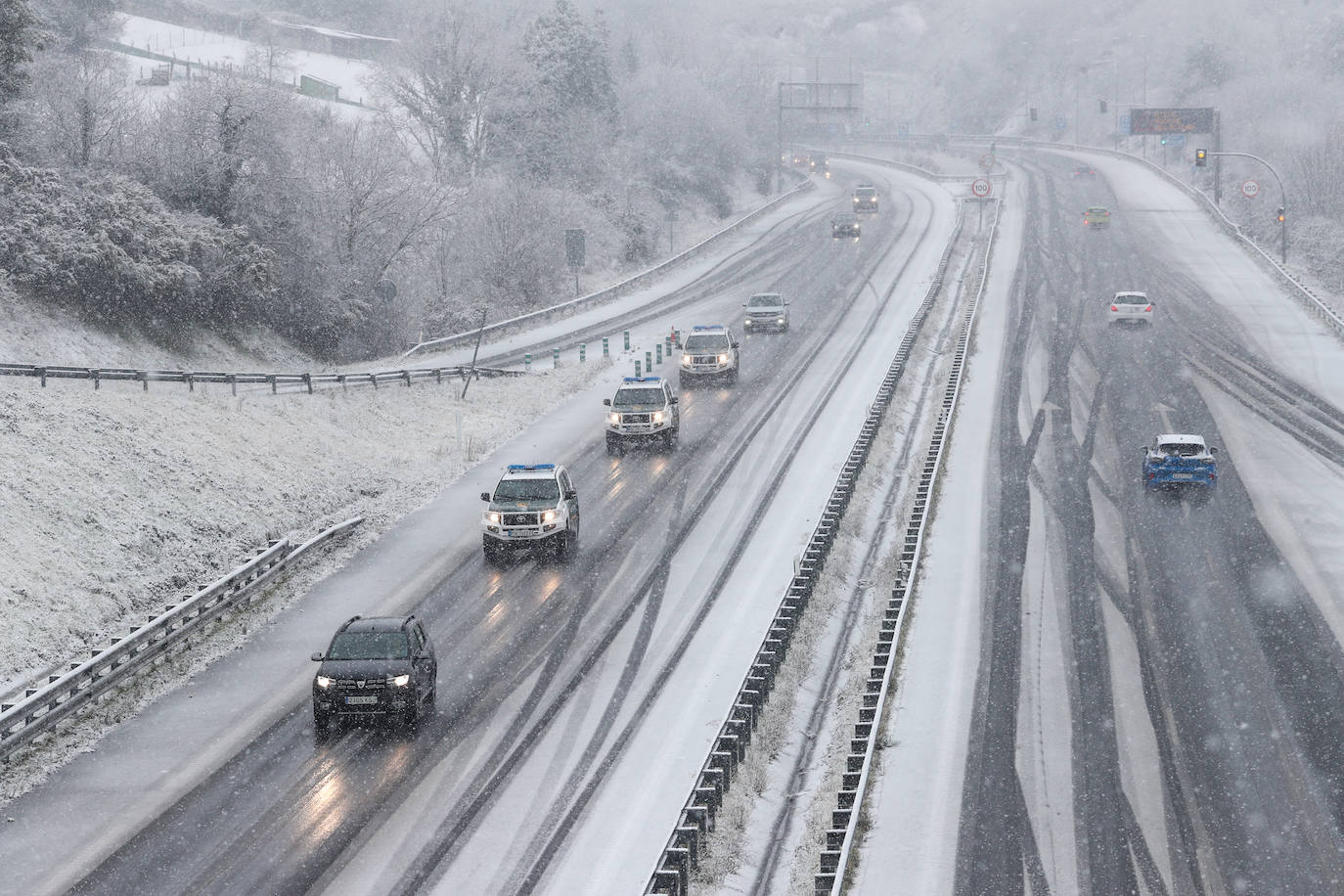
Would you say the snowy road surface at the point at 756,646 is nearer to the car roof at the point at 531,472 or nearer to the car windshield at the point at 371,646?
the car windshield at the point at 371,646

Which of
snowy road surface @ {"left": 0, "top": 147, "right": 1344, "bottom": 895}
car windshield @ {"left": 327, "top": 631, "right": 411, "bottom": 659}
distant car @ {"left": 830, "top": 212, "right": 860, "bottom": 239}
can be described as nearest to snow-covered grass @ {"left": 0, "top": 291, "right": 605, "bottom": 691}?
snowy road surface @ {"left": 0, "top": 147, "right": 1344, "bottom": 895}

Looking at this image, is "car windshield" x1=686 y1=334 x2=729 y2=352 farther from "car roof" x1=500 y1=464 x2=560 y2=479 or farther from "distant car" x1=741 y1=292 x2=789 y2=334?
"car roof" x1=500 y1=464 x2=560 y2=479

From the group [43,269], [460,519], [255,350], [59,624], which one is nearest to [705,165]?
[255,350]

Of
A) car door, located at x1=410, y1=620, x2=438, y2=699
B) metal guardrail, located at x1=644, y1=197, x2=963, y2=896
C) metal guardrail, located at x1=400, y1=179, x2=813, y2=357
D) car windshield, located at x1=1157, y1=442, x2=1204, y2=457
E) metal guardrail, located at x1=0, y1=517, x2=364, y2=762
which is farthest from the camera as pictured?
metal guardrail, located at x1=400, y1=179, x2=813, y2=357

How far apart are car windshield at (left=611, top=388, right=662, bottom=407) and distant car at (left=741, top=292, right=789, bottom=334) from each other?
1740 centimetres

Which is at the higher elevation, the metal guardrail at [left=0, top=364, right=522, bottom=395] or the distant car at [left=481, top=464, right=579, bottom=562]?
the metal guardrail at [left=0, top=364, right=522, bottom=395]

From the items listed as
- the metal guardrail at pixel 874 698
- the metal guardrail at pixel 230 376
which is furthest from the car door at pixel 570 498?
the metal guardrail at pixel 230 376

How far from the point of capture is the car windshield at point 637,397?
38.0m

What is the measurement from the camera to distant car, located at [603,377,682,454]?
37.5 metres

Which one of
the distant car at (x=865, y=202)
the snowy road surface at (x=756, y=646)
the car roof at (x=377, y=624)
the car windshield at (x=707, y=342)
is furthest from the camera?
the distant car at (x=865, y=202)

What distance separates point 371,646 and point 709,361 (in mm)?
26865

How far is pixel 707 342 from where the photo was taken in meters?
46.9

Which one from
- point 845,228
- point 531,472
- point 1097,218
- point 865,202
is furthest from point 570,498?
point 865,202

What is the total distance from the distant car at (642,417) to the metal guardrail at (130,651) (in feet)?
34.3
